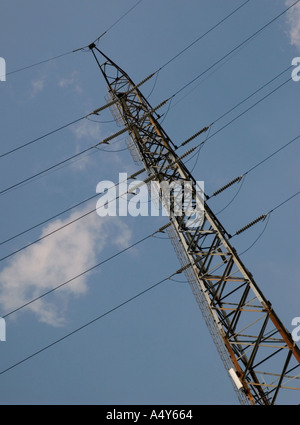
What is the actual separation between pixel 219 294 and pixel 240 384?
110 inches

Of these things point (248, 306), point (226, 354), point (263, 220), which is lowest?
point (226, 354)

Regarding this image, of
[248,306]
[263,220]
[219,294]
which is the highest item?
[263,220]

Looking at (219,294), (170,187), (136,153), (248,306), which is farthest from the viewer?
(136,153)

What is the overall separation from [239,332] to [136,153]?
8.49m

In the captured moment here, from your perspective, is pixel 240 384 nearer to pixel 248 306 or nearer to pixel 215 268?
pixel 248 306

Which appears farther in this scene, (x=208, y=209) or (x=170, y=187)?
(x=170, y=187)

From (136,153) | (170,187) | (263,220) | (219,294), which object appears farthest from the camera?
(136,153)

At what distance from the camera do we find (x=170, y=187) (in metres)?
16.1

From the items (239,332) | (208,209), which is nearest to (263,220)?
(208,209)
